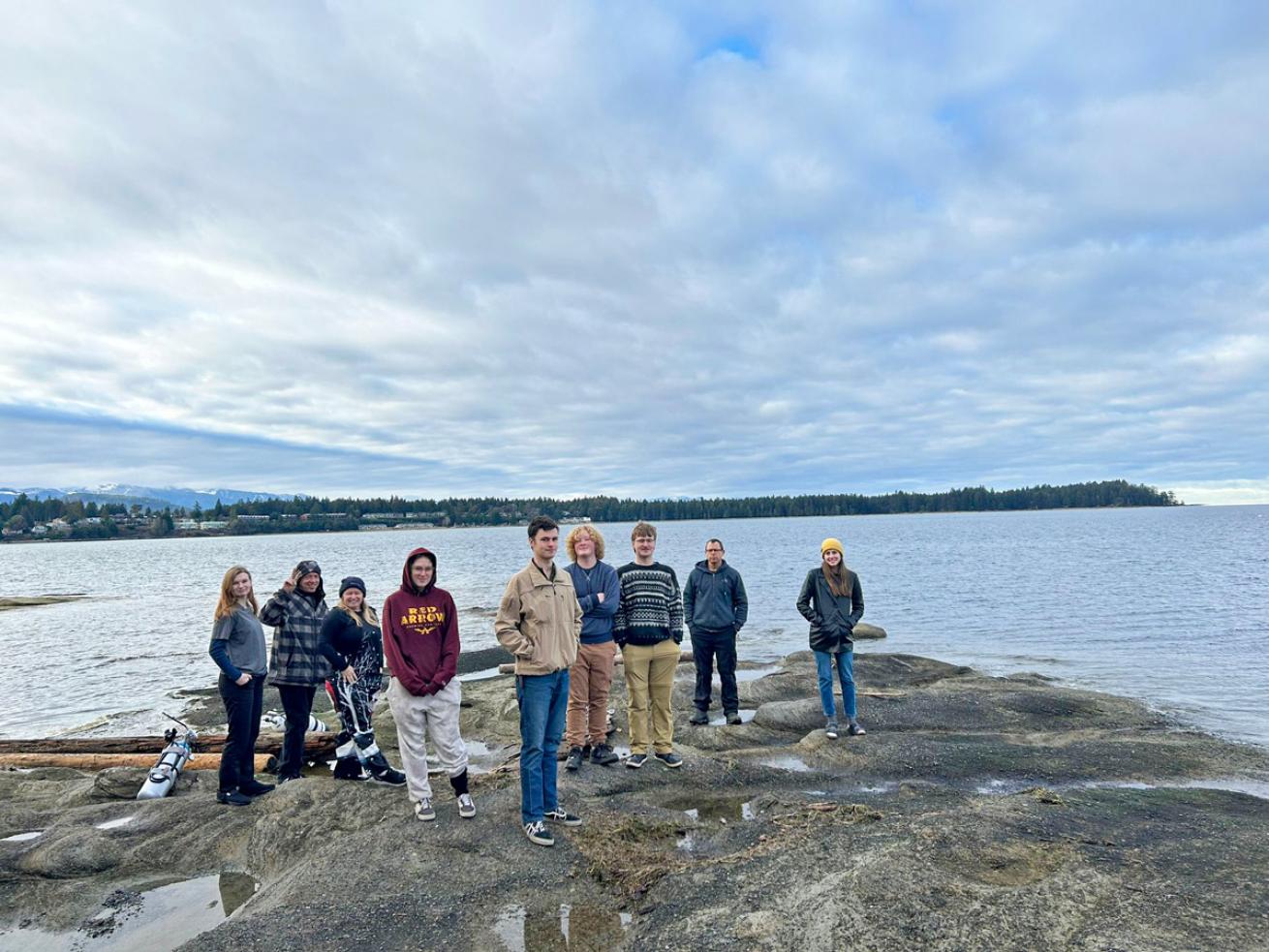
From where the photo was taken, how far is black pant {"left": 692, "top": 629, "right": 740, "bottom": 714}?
11.1 m

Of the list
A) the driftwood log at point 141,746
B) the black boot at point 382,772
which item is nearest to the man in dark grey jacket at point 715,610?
the black boot at point 382,772

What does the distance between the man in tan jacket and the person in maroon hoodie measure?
67 cm

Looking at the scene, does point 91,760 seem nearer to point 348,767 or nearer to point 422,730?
point 348,767

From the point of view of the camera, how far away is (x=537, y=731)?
22.1 feet

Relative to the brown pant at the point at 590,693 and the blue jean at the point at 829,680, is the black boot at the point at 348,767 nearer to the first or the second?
the brown pant at the point at 590,693

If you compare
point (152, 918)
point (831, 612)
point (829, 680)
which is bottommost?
point (152, 918)

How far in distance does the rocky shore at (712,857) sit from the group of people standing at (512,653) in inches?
19.0

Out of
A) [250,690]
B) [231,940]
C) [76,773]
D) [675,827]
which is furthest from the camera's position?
[76,773]

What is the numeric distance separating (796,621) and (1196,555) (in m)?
44.2

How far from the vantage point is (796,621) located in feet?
92.6

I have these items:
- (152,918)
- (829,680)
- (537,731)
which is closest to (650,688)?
(537,731)

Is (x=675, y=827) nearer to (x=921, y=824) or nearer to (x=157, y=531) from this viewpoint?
(x=921, y=824)

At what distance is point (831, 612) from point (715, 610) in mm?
1733

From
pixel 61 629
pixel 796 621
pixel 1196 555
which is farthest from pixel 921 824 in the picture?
pixel 1196 555
